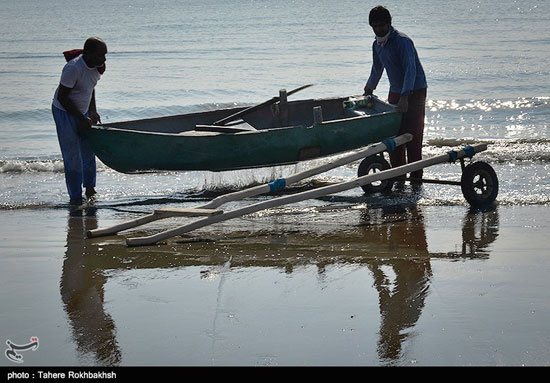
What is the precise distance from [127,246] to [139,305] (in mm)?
1478

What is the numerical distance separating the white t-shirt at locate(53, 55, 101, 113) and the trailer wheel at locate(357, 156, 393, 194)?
9.43ft

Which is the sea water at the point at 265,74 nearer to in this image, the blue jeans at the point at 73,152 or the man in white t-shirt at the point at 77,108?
the blue jeans at the point at 73,152

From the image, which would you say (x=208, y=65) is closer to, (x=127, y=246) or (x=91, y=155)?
(x=91, y=155)

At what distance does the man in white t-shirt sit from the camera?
844cm

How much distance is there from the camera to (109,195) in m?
9.77

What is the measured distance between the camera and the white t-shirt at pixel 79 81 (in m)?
8.47

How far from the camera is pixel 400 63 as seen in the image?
8.98 meters

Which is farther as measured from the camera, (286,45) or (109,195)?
(286,45)

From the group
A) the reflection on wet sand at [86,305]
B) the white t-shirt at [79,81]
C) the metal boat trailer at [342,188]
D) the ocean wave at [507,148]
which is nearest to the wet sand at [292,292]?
the reflection on wet sand at [86,305]

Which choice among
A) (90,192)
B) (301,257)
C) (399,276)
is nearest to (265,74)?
(90,192)

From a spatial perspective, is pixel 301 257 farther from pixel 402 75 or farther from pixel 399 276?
pixel 402 75

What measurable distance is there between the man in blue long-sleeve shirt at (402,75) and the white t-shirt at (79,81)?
9.24 feet
